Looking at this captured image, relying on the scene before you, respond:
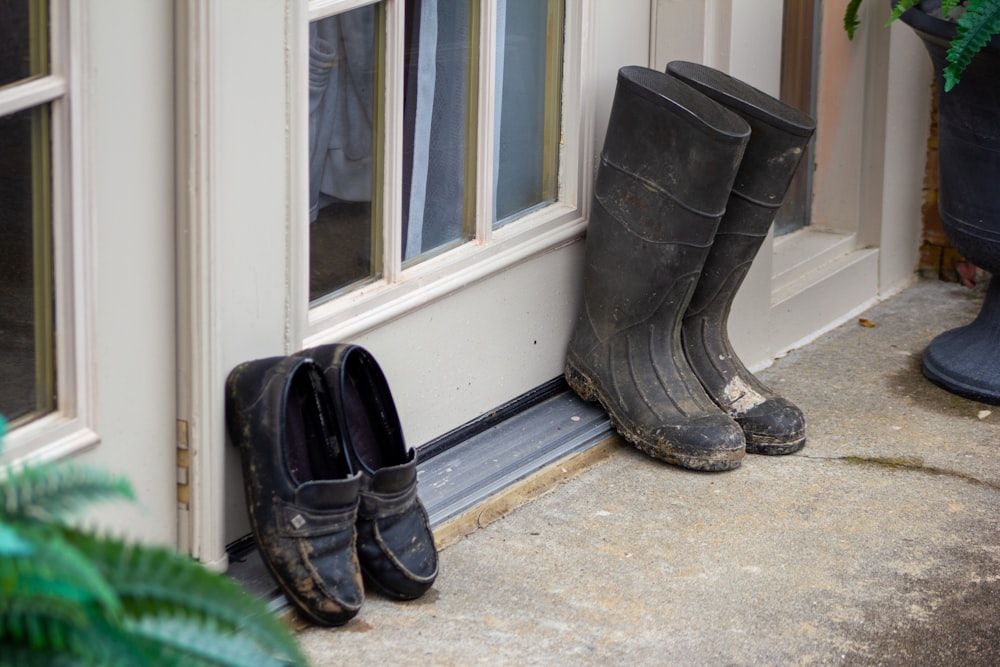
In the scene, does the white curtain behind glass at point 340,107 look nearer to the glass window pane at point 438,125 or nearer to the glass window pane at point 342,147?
the glass window pane at point 342,147

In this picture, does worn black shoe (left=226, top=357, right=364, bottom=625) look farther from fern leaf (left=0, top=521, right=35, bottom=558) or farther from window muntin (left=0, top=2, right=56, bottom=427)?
fern leaf (left=0, top=521, right=35, bottom=558)

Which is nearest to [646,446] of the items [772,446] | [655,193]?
[772,446]

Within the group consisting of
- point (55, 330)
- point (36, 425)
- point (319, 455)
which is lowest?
point (319, 455)

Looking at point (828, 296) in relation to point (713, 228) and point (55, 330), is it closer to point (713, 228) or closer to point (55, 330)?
point (713, 228)

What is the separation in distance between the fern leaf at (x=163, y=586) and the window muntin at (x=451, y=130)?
127 cm

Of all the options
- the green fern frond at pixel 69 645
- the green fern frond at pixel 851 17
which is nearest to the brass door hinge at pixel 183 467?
the green fern frond at pixel 69 645

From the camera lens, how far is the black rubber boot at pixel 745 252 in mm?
2666

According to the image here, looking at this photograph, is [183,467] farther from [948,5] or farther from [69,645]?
[948,5]

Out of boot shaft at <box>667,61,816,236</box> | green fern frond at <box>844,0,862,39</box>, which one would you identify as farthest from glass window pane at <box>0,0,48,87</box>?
green fern frond at <box>844,0,862,39</box>

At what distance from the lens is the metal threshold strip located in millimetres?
2428

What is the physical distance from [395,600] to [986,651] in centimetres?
88

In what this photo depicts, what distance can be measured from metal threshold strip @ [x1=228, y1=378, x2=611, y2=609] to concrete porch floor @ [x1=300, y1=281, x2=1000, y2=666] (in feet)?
0.10

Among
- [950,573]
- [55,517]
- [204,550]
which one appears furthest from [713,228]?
[55,517]

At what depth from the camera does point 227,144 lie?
1.96 meters
